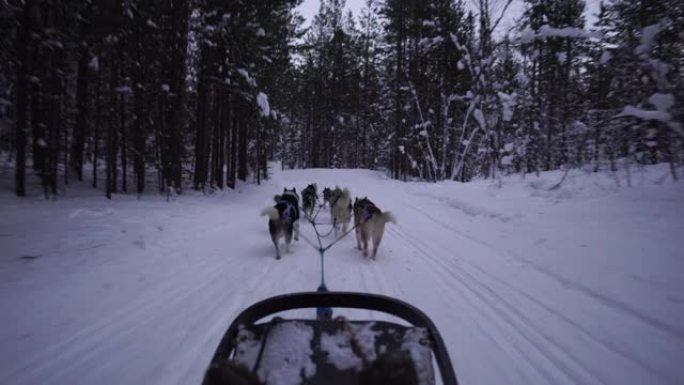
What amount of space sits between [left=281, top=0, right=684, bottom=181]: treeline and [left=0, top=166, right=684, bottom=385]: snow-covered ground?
1.94 m

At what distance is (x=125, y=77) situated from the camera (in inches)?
504

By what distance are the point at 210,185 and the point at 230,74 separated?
551cm

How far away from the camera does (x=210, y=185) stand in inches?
659

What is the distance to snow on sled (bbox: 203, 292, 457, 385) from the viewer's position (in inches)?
71.1

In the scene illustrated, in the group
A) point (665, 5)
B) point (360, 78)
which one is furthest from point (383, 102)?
point (665, 5)

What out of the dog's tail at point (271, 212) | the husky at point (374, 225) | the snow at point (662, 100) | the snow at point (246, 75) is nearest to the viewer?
the snow at point (662, 100)

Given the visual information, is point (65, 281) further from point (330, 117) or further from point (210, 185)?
point (330, 117)

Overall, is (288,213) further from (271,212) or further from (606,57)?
(606,57)

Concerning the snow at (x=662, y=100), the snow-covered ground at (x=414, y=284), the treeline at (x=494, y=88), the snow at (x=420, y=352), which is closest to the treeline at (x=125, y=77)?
the snow-covered ground at (x=414, y=284)

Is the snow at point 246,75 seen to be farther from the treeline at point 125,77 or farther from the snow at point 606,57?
the snow at point 606,57

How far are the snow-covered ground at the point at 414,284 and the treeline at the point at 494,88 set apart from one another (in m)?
1.94

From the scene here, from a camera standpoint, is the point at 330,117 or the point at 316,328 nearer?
the point at 316,328

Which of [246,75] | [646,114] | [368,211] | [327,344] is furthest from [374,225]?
[246,75]

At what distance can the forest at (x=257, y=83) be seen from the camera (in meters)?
6.75
